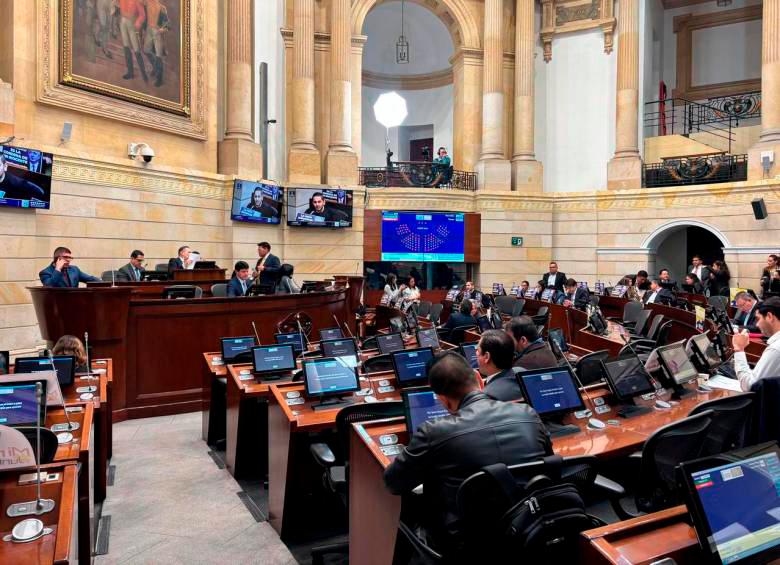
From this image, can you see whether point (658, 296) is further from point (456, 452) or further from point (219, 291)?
point (456, 452)

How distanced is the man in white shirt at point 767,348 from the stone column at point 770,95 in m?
12.7

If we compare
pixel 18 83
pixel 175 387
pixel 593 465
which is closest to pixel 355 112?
pixel 18 83

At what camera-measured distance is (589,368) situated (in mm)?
5027

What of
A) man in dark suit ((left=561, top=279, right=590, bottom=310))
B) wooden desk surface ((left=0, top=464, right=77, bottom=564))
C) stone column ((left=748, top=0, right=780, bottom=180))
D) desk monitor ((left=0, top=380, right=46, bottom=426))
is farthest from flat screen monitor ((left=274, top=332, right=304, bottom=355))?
stone column ((left=748, top=0, right=780, bottom=180))

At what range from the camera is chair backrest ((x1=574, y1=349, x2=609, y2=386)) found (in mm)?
4969

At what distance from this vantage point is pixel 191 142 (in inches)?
551

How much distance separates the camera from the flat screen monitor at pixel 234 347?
20.5 ft

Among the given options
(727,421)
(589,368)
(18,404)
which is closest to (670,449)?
(727,421)

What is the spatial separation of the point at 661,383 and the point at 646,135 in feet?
54.8

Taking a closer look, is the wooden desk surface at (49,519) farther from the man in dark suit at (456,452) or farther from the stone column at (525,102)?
the stone column at (525,102)

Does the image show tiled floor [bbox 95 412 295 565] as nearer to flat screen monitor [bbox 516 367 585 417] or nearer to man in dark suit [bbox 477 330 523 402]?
man in dark suit [bbox 477 330 523 402]

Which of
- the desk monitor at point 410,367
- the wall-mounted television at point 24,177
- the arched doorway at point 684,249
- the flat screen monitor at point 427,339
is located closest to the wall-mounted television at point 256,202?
the wall-mounted television at point 24,177

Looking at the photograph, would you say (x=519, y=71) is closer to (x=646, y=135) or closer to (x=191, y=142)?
(x=646, y=135)

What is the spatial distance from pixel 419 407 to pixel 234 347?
11.9ft
